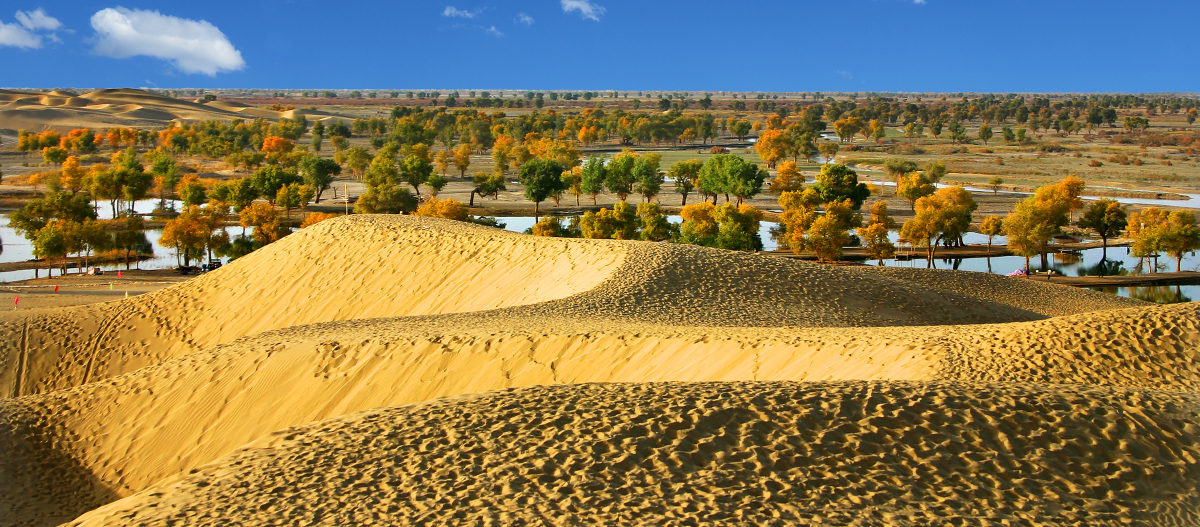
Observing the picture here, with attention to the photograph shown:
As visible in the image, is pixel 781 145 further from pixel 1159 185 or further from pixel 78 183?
pixel 78 183

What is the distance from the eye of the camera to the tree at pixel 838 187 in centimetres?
8150

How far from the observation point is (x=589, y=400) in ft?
39.1

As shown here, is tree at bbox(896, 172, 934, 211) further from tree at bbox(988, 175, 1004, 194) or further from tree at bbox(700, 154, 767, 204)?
tree at bbox(988, 175, 1004, 194)

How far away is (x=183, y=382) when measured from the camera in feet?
59.6

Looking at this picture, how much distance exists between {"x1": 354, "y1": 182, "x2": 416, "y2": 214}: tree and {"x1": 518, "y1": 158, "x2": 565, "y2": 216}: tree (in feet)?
44.8

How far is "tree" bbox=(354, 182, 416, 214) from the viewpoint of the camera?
271 feet

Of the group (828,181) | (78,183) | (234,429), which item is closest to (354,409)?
(234,429)

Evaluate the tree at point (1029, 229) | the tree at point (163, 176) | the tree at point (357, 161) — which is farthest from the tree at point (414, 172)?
the tree at point (1029, 229)

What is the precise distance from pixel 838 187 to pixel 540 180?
2911cm

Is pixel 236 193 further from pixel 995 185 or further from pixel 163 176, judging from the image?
pixel 995 185

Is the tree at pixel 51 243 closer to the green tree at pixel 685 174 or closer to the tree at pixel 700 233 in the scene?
the tree at pixel 700 233

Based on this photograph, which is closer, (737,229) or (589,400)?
(589,400)

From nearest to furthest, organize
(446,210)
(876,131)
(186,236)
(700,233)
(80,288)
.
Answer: (80,288) → (186,236) → (700,233) → (446,210) → (876,131)

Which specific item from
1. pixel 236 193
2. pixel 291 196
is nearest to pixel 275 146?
pixel 291 196
